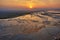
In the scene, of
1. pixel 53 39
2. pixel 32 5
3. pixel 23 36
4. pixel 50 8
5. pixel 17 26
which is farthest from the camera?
pixel 50 8

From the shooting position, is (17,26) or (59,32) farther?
(17,26)

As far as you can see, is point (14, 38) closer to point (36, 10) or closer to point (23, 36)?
point (23, 36)

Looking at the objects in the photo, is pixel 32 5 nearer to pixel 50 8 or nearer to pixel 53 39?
pixel 50 8

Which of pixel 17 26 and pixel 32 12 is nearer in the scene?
pixel 17 26

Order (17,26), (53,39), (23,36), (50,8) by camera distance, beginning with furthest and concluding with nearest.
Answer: (50,8), (17,26), (23,36), (53,39)

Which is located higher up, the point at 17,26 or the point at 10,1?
the point at 10,1

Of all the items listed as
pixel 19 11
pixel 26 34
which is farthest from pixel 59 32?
pixel 19 11

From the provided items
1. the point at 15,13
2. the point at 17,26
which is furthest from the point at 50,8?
the point at 17,26

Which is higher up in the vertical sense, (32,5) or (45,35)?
(32,5)

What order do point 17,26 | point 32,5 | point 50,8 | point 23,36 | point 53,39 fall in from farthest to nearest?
point 50,8 < point 32,5 < point 17,26 < point 23,36 < point 53,39
